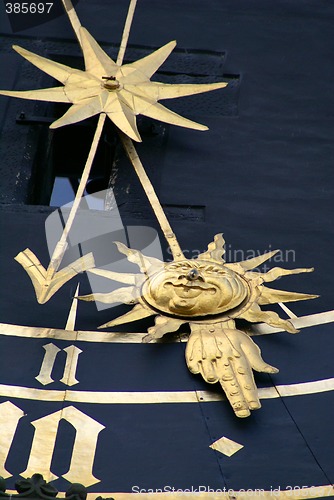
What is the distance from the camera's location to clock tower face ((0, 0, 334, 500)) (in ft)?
19.2

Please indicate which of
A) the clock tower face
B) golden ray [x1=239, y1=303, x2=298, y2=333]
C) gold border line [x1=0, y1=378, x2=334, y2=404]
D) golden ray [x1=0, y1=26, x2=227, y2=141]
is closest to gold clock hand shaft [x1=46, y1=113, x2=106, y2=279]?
the clock tower face

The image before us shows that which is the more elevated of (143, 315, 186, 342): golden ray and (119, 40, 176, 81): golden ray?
(119, 40, 176, 81): golden ray

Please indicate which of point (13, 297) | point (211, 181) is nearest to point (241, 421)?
point (13, 297)

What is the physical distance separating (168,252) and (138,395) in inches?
37.9

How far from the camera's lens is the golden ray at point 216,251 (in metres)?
6.76

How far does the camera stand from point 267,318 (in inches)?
252

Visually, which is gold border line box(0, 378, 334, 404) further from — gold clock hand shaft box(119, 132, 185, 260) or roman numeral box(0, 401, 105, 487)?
gold clock hand shaft box(119, 132, 185, 260)

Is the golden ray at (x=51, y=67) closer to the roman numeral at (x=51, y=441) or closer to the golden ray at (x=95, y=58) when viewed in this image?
the golden ray at (x=95, y=58)

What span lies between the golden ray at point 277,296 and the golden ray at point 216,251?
0.27 meters

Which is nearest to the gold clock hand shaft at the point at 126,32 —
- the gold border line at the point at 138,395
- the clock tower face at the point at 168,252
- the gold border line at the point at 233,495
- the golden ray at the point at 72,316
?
the clock tower face at the point at 168,252

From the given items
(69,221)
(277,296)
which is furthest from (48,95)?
(277,296)

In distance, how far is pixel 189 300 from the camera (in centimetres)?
639

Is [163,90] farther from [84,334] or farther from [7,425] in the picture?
[7,425]

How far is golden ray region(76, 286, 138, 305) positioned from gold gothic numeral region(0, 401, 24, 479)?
2.13 ft
